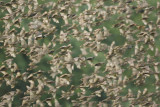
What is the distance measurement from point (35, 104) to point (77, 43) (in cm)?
31

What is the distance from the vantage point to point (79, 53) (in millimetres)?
1287

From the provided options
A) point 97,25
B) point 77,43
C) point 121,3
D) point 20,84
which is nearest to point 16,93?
point 20,84

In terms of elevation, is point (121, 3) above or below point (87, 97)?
above

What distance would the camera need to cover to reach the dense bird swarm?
1.25 m

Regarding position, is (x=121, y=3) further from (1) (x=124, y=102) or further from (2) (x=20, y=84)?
(2) (x=20, y=84)

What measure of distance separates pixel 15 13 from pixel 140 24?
0.55 meters

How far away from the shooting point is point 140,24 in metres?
1.34

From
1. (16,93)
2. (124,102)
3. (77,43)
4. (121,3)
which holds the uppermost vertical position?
(121,3)

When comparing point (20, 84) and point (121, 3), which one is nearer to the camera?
point (20, 84)

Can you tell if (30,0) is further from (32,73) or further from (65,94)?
(65,94)

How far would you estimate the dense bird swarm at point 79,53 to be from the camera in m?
1.25

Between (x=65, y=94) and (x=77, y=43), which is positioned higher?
(x=77, y=43)

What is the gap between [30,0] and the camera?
4.31 feet

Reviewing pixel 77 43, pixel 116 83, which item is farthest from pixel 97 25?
pixel 116 83
